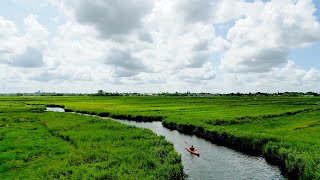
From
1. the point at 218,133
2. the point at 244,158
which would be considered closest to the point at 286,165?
the point at 244,158

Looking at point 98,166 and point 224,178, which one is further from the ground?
point 98,166

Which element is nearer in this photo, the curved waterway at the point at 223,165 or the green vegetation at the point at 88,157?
the green vegetation at the point at 88,157

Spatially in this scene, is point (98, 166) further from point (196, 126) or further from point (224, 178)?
point (196, 126)

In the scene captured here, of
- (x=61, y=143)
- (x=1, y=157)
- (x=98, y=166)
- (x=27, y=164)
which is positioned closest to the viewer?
(x=98, y=166)

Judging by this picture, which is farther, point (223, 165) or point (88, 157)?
point (223, 165)

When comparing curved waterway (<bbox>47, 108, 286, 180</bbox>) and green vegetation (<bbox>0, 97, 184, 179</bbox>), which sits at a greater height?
green vegetation (<bbox>0, 97, 184, 179</bbox>)

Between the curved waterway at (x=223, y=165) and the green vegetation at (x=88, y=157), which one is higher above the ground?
the green vegetation at (x=88, y=157)

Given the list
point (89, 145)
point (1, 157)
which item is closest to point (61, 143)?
point (89, 145)

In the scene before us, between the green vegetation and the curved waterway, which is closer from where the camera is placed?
the green vegetation

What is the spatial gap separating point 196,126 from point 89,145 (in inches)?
972

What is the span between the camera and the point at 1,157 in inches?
1192

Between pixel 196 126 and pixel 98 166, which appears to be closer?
pixel 98 166

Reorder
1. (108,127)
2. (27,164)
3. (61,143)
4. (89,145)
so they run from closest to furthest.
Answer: (27,164), (89,145), (61,143), (108,127)

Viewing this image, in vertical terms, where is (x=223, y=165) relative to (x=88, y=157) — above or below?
below
